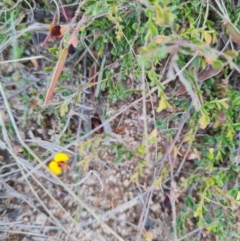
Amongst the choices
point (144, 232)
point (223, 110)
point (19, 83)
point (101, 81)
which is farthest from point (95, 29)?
point (144, 232)

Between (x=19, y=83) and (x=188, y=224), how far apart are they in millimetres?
551

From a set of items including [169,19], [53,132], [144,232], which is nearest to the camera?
[169,19]

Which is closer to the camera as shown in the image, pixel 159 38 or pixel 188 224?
pixel 159 38

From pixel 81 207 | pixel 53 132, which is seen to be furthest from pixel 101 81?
pixel 81 207

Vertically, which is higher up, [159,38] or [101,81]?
[159,38]

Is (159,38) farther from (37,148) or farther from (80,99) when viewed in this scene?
(37,148)

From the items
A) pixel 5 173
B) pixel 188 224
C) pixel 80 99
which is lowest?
pixel 188 224

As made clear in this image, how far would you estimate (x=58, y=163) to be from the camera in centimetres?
120

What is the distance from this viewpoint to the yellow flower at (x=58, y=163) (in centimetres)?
119

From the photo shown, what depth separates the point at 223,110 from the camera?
116cm

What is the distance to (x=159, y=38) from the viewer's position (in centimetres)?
94

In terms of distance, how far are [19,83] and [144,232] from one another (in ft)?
1.59

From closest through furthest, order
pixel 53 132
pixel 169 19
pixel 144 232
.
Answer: pixel 169 19 → pixel 144 232 → pixel 53 132

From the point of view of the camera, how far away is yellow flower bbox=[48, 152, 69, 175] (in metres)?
1.19
